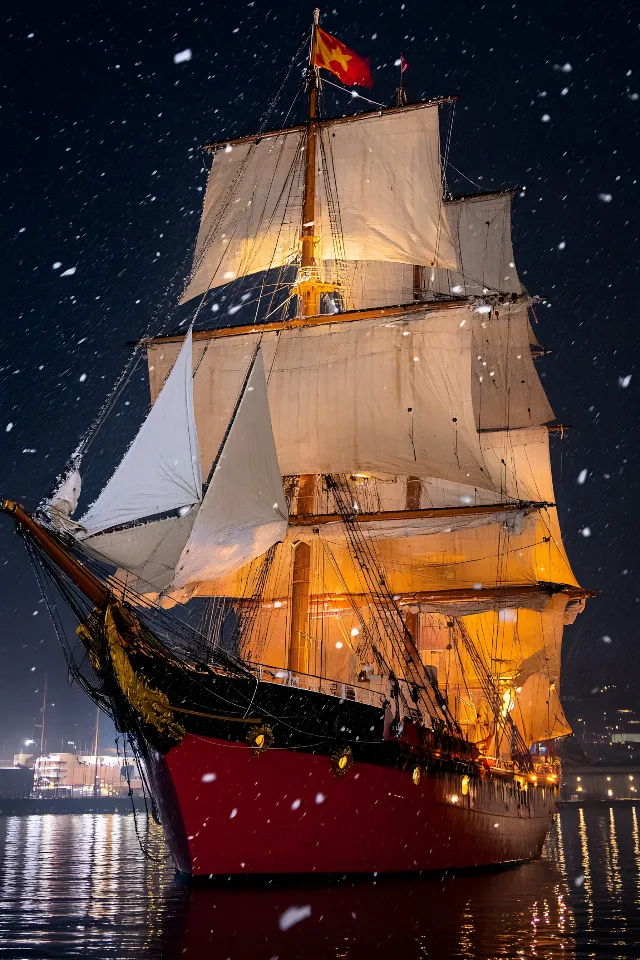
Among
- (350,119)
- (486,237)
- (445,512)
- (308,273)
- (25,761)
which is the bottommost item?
(25,761)

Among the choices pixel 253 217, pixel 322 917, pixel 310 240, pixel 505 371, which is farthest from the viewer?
pixel 505 371

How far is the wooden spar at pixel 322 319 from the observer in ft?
91.0

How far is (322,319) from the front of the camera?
28.1m

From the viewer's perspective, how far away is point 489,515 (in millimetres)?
27328

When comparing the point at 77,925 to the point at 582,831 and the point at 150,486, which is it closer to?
the point at 150,486

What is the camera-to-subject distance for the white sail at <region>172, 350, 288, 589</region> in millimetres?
18188

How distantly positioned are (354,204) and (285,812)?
766 inches

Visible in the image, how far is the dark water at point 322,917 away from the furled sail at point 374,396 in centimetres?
1096

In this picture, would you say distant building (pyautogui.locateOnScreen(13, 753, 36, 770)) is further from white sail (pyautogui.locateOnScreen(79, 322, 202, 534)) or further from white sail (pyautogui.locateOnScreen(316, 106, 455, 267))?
white sail (pyautogui.locateOnScreen(79, 322, 202, 534))

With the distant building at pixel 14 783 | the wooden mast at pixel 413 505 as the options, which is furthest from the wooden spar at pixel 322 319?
the distant building at pixel 14 783

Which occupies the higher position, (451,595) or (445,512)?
(445,512)

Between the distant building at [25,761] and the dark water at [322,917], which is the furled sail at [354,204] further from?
the distant building at [25,761]

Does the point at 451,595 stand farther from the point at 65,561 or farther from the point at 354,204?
the point at 65,561

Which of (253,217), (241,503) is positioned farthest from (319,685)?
(253,217)
